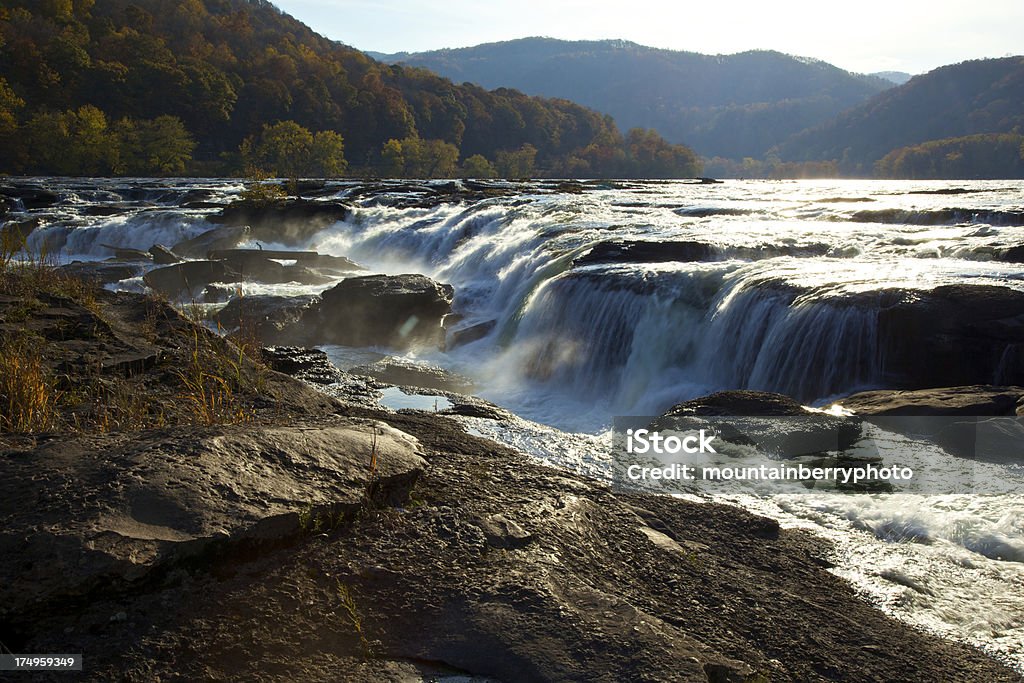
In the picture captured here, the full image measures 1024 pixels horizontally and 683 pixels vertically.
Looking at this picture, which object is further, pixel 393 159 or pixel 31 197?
pixel 393 159

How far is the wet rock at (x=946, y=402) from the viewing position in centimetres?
782

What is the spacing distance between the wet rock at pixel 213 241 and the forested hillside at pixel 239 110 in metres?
32.1

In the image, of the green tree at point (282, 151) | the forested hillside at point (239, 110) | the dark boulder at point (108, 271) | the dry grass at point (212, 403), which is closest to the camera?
the dry grass at point (212, 403)

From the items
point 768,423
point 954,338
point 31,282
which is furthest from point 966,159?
point 31,282

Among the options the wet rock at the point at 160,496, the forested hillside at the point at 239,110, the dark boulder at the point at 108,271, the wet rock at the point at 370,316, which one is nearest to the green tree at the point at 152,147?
the forested hillside at the point at 239,110

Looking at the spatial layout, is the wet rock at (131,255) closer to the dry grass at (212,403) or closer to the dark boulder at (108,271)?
the dark boulder at (108,271)

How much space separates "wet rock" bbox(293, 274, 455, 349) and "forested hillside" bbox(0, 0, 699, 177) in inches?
1839

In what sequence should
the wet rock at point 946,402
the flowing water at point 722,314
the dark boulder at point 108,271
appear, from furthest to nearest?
the dark boulder at point 108,271 < the wet rock at point 946,402 < the flowing water at point 722,314

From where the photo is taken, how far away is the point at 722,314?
39.9 ft

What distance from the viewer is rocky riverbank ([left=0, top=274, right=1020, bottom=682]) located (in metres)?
2.91

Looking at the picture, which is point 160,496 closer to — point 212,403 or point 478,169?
point 212,403

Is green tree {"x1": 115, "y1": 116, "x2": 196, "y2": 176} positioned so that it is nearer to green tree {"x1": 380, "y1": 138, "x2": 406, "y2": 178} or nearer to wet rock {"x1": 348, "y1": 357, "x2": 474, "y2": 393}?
green tree {"x1": 380, "y1": 138, "x2": 406, "y2": 178}

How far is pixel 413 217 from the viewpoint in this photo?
29266mm

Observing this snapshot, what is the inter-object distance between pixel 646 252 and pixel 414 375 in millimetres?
6182
